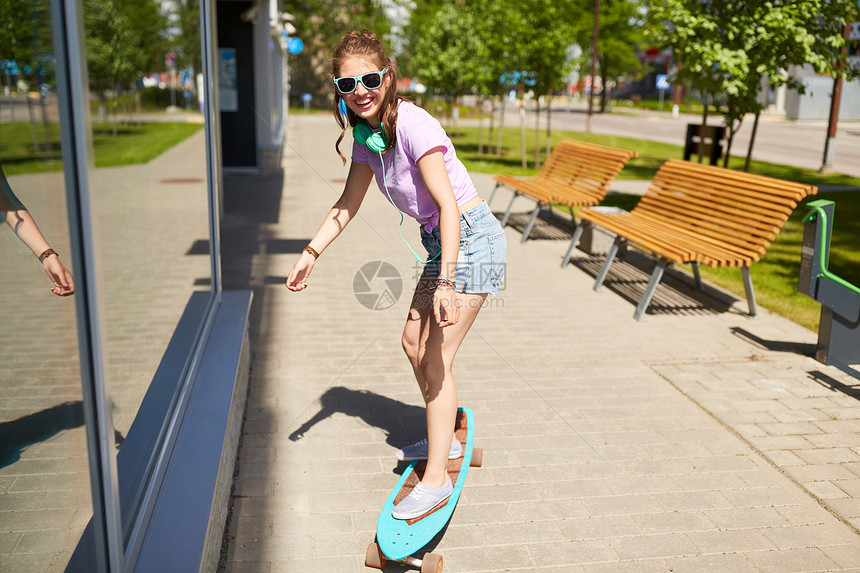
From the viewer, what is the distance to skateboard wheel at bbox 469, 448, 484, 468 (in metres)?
3.75

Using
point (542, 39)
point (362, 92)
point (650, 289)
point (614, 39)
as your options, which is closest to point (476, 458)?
point (362, 92)

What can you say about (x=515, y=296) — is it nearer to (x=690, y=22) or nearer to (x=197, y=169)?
(x=197, y=169)

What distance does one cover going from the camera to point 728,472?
3777mm

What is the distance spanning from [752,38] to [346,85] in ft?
29.1

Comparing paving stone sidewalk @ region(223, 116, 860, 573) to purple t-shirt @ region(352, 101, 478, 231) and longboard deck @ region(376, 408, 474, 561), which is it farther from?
purple t-shirt @ region(352, 101, 478, 231)

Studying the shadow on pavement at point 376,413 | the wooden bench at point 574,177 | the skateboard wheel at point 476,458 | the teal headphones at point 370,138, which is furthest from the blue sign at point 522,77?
the teal headphones at point 370,138

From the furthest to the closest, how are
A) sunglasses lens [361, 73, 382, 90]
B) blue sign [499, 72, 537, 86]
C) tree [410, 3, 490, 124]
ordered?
tree [410, 3, 490, 124]
blue sign [499, 72, 537, 86]
sunglasses lens [361, 73, 382, 90]

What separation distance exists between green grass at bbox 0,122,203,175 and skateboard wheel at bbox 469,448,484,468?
200cm

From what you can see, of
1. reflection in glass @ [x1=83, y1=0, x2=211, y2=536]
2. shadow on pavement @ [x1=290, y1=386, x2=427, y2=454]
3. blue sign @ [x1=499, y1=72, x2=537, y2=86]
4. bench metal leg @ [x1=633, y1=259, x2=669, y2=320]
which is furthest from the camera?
blue sign @ [x1=499, y1=72, x2=537, y2=86]

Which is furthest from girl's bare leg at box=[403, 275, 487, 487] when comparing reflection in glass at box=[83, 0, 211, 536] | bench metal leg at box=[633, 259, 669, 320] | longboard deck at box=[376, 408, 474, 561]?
bench metal leg at box=[633, 259, 669, 320]

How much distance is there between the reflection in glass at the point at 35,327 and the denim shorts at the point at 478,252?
1584 millimetres

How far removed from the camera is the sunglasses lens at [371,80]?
2.74 meters

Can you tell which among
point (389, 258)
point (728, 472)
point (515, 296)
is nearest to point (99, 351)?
point (728, 472)

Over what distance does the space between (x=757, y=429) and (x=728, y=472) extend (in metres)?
0.62
